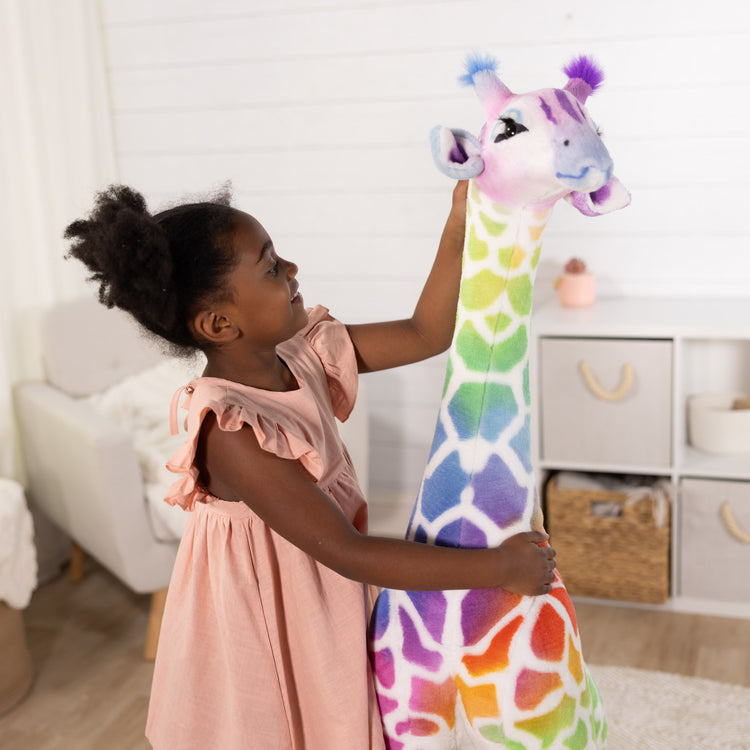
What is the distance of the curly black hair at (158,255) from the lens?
0.88m

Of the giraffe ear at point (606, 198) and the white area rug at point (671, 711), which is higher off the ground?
the giraffe ear at point (606, 198)

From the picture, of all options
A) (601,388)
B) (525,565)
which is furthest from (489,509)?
(601,388)

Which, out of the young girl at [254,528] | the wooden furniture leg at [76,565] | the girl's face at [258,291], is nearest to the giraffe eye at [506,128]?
the young girl at [254,528]

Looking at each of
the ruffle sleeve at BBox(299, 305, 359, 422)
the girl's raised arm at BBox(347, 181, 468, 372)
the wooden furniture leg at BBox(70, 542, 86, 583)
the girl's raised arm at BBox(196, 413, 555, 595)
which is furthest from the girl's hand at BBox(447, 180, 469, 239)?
the wooden furniture leg at BBox(70, 542, 86, 583)

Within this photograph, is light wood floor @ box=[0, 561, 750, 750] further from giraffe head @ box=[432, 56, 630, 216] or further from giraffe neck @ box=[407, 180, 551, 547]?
giraffe head @ box=[432, 56, 630, 216]

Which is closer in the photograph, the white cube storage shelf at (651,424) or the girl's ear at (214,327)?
the girl's ear at (214,327)

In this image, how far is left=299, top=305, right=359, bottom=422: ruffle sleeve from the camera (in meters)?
1.10

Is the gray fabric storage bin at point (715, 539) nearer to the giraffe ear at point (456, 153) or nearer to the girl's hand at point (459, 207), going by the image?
the girl's hand at point (459, 207)

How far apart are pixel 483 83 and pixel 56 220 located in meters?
1.85

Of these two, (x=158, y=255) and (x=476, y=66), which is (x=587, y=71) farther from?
(x=158, y=255)

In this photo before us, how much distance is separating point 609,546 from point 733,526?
27 cm

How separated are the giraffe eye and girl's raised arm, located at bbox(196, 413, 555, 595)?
360mm

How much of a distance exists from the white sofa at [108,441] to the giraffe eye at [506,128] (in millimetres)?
1065

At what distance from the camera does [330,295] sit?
2.57 m
